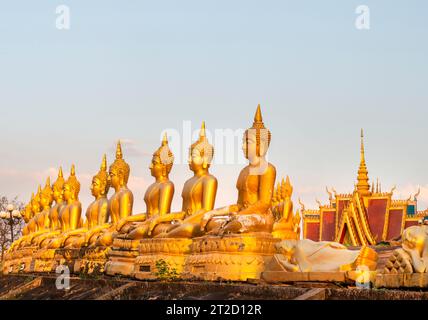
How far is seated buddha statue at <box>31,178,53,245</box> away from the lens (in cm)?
2158

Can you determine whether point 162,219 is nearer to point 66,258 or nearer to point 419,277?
point 66,258

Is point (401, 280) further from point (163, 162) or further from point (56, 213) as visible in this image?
point (56, 213)

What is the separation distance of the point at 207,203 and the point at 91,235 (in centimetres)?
451

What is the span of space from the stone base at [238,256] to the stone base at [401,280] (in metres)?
2.87

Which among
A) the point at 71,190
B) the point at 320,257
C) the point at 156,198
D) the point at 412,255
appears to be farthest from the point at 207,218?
the point at 71,190

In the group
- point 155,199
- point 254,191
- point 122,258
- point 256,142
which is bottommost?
point 122,258

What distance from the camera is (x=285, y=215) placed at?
13.3 meters

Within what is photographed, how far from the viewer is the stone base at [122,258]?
13219 millimetres

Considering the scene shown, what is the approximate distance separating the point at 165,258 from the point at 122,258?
1.88 metres

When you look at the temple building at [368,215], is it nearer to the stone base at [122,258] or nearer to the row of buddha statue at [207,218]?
the row of buddha statue at [207,218]

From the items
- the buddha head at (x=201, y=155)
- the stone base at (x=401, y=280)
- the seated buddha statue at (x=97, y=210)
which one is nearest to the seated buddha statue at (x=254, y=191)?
the buddha head at (x=201, y=155)

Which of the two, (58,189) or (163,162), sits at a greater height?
(163,162)
